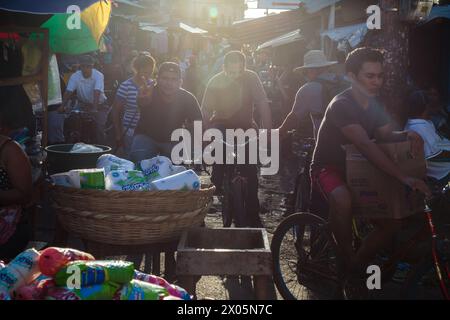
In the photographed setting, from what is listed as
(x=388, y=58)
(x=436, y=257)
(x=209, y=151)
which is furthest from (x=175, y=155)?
(x=388, y=58)

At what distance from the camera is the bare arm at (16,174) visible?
12.6 ft

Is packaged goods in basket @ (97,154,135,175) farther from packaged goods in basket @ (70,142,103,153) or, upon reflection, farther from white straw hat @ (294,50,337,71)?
white straw hat @ (294,50,337,71)

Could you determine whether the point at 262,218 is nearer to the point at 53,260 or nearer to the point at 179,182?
the point at 179,182

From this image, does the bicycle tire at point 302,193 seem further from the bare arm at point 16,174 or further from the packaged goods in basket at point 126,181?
the bare arm at point 16,174

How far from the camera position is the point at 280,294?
4.81m

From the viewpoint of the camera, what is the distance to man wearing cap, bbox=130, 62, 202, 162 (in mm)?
5836

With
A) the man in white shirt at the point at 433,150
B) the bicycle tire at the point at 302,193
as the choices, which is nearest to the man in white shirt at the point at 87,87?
the bicycle tire at the point at 302,193

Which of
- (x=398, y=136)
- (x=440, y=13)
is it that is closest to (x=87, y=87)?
(x=440, y=13)

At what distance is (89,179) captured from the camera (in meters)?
3.41

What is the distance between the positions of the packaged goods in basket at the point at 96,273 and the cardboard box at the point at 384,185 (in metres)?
2.14

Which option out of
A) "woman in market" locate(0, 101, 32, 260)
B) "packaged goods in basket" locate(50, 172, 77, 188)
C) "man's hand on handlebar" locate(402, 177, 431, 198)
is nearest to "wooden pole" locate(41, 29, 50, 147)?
"woman in market" locate(0, 101, 32, 260)

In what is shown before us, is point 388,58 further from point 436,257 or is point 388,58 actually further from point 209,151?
point 436,257

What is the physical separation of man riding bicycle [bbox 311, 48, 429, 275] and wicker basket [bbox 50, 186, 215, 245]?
4.04 feet
